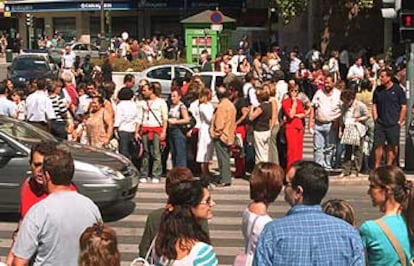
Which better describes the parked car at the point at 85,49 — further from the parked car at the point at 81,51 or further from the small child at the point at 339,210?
the small child at the point at 339,210

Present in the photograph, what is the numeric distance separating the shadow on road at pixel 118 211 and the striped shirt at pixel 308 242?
25.6 ft

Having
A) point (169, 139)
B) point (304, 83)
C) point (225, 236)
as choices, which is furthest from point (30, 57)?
point (225, 236)

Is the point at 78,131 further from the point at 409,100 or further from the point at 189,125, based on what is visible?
the point at 409,100

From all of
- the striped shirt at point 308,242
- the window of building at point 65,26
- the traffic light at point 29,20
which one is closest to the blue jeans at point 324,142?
the striped shirt at point 308,242

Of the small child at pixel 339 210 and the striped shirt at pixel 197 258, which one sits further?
the small child at pixel 339 210

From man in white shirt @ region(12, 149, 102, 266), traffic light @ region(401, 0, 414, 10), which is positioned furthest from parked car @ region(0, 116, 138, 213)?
man in white shirt @ region(12, 149, 102, 266)

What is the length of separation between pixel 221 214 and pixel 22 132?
9.50 feet

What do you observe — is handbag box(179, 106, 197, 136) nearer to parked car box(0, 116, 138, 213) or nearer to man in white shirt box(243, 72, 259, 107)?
man in white shirt box(243, 72, 259, 107)

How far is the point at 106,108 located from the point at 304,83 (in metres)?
11.6

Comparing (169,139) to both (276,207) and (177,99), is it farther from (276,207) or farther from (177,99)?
(276,207)

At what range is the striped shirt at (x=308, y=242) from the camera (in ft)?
15.0

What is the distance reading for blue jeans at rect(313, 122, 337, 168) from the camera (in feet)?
48.5

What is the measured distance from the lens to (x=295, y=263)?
4.56 m

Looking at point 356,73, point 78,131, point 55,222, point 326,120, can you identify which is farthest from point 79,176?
point 356,73
